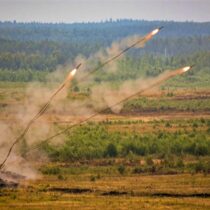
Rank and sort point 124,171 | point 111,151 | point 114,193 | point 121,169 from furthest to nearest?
point 111,151, point 121,169, point 124,171, point 114,193

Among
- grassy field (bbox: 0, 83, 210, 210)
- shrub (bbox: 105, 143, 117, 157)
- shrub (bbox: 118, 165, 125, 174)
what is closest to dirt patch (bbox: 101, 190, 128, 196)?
grassy field (bbox: 0, 83, 210, 210)

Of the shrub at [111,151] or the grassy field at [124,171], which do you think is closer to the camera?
the grassy field at [124,171]

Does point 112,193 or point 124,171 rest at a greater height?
point 124,171

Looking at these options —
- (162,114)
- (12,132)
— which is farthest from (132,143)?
(162,114)

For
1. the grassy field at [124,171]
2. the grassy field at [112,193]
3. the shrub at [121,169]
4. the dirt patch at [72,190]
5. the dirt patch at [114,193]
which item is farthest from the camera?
the shrub at [121,169]

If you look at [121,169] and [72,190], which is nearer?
[72,190]

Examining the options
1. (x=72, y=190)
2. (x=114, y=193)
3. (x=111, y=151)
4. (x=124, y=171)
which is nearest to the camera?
(x=114, y=193)

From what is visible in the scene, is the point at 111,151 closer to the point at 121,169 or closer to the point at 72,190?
the point at 121,169

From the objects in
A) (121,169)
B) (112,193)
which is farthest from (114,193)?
(121,169)

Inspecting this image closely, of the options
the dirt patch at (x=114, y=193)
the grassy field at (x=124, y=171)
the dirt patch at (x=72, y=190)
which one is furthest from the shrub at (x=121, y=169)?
the dirt patch at (x=114, y=193)

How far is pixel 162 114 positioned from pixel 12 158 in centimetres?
5365

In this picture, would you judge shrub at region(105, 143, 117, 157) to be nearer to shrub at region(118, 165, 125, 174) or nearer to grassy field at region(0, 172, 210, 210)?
shrub at region(118, 165, 125, 174)

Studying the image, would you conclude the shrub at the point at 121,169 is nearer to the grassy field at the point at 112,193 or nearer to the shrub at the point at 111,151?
the grassy field at the point at 112,193

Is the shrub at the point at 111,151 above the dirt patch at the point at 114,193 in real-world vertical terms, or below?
above
